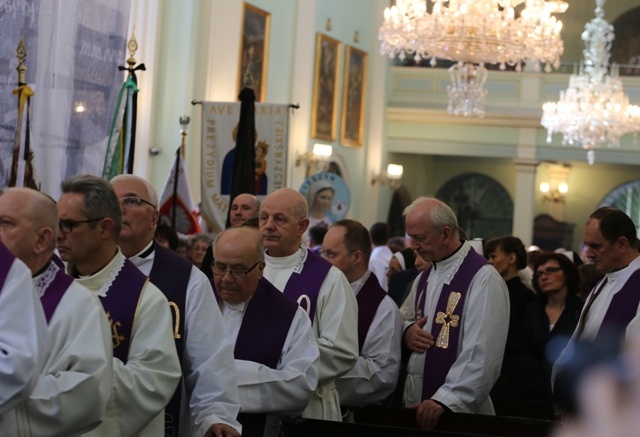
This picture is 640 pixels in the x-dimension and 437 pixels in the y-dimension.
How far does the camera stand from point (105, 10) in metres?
9.95

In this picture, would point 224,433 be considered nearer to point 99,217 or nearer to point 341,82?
point 99,217

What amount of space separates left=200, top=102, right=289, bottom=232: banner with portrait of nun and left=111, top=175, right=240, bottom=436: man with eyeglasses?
20.9 ft

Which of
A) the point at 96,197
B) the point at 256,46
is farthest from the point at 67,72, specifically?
the point at 256,46

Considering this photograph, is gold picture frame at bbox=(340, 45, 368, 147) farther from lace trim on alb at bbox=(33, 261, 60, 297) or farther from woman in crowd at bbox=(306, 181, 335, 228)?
lace trim on alb at bbox=(33, 261, 60, 297)

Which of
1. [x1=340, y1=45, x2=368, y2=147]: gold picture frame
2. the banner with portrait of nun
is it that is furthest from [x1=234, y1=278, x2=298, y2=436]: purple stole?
[x1=340, y1=45, x2=368, y2=147]: gold picture frame

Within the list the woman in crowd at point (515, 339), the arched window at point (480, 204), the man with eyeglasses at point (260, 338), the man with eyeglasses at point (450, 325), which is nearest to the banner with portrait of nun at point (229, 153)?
the woman in crowd at point (515, 339)

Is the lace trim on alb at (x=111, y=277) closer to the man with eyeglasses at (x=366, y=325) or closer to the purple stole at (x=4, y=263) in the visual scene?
the purple stole at (x=4, y=263)

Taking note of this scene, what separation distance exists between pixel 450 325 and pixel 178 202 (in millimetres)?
6121

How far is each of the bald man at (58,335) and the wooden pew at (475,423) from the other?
7.89 ft

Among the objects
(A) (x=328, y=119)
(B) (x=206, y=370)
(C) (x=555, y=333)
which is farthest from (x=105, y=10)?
(A) (x=328, y=119)

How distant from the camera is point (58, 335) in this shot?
2971 mm

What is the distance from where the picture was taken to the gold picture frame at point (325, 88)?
20.4m

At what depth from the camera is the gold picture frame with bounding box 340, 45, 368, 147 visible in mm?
21891

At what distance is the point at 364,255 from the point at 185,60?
10.6 m
